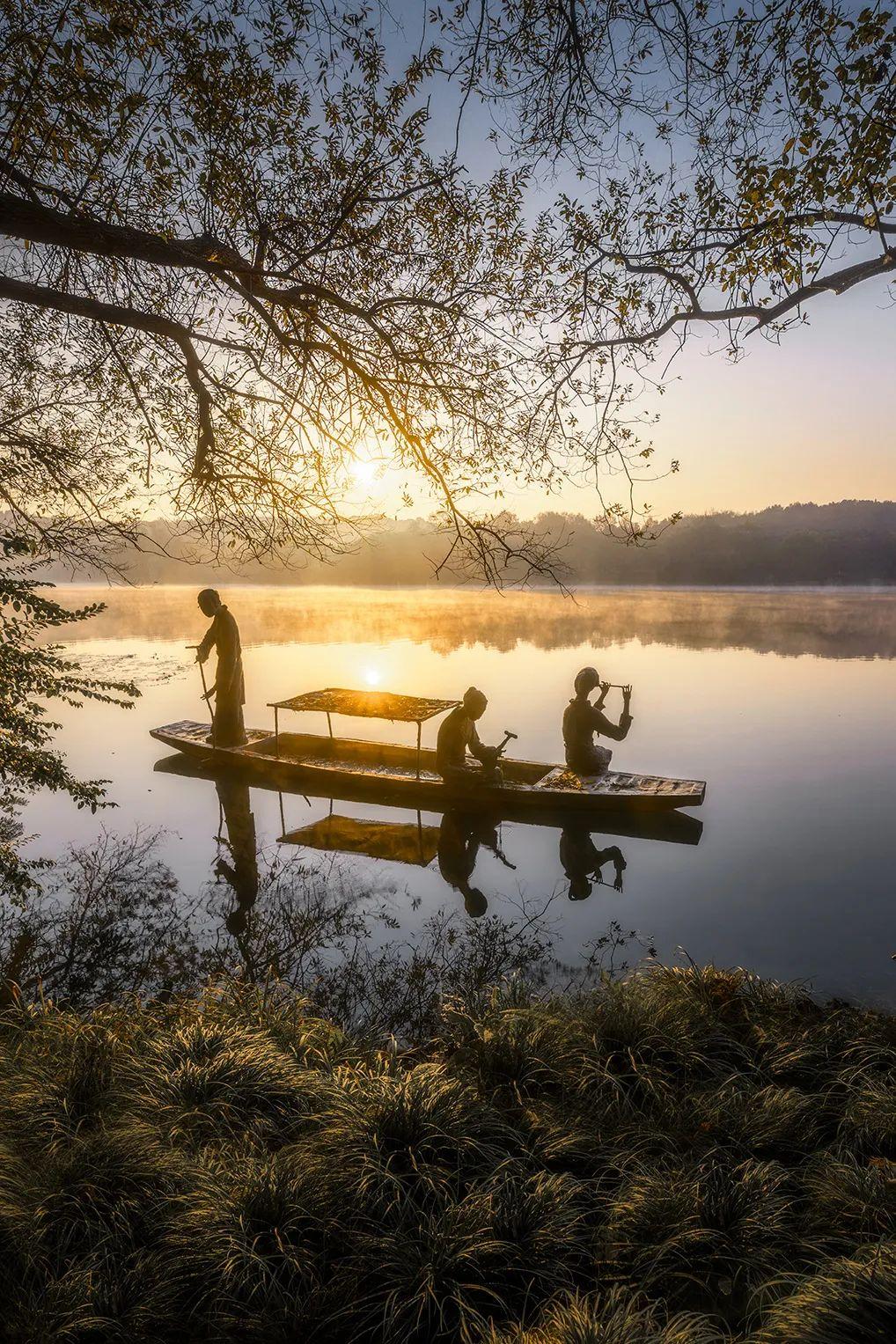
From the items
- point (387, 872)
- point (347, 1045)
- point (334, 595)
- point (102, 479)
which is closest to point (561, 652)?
point (387, 872)

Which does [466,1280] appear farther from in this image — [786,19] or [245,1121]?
[786,19]

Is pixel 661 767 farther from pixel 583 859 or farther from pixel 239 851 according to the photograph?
pixel 239 851

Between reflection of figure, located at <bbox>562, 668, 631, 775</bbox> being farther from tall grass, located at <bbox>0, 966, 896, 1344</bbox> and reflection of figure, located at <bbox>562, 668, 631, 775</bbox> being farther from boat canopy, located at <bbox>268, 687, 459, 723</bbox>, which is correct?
tall grass, located at <bbox>0, 966, 896, 1344</bbox>

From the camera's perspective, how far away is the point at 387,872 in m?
10.6

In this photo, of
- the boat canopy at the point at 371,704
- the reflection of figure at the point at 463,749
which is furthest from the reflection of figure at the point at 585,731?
the boat canopy at the point at 371,704

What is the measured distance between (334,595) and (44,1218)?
8327 cm

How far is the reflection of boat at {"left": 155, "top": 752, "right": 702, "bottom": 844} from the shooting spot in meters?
12.1

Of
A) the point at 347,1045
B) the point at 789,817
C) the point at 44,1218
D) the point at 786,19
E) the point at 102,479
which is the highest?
the point at 786,19

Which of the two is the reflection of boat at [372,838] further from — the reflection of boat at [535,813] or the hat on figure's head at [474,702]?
the hat on figure's head at [474,702]

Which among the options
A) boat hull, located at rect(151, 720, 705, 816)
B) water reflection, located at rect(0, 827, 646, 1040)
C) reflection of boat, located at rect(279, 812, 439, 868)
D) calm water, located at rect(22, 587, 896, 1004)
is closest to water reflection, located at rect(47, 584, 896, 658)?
calm water, located at rect(22, 587, 896, 1004)

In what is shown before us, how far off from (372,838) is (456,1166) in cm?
823

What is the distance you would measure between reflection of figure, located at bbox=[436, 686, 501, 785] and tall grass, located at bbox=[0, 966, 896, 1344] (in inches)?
251

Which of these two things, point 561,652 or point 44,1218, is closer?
point 44,1218

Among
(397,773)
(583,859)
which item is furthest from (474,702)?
(583,859)
